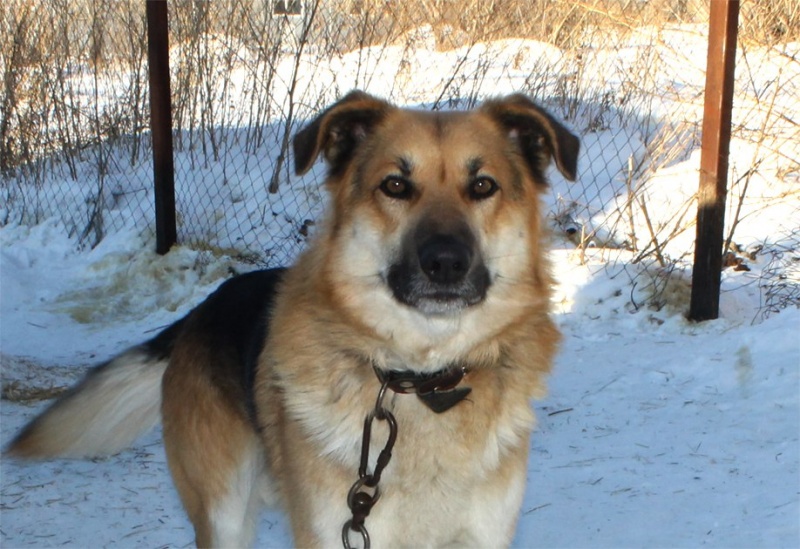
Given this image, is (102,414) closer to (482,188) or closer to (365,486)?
(365,486)

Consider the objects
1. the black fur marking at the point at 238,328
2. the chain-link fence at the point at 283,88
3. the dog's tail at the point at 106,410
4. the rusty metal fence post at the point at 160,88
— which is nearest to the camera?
the black fur marking at the point at 238,328

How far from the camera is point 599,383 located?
15.8ft

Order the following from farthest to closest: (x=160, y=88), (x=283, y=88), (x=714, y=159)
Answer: (x=283, y=88)
(x=160, y=88)
(x=714, y=159)

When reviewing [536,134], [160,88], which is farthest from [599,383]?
[160,88]

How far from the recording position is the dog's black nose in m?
2.45

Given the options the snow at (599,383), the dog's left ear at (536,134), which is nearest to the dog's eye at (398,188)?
the dog's left ear at (536,134)

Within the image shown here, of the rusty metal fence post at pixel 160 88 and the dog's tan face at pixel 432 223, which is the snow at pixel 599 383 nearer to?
the rusty metal fence post at pixel 160 88

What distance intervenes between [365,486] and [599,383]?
263 centimetres

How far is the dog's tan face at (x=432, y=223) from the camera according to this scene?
8.30ft

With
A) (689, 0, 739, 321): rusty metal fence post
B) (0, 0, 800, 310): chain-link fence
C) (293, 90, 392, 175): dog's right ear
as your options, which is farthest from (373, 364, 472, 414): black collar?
(0, 0, 800, 310): chain-link fence

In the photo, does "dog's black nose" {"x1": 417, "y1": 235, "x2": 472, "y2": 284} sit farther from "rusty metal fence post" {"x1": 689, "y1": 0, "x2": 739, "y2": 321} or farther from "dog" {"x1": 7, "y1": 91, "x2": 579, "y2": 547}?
"rusty metal fence post" {"x1": 689, "y1": 0, "x2": 739, "y2": 321}

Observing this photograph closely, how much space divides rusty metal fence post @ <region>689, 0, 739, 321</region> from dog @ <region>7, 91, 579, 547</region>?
8.39ft

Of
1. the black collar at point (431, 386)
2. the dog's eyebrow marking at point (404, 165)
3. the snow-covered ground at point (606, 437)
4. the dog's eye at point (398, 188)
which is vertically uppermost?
the dog's eyebrow marking at point (404, 165)

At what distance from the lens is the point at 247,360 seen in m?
2.96
